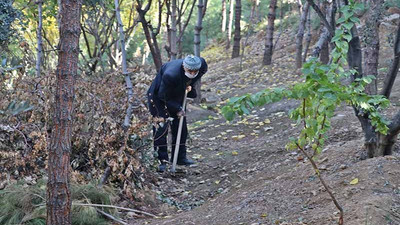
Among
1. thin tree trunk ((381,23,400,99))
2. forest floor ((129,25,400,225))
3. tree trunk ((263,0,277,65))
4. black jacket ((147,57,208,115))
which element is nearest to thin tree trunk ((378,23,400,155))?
thin tree trunk ((381,23,400,99))

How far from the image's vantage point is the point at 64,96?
352 centimetres

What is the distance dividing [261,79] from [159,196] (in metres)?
9.95

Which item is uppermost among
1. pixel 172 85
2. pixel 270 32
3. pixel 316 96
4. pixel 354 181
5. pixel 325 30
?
pixel 270 32

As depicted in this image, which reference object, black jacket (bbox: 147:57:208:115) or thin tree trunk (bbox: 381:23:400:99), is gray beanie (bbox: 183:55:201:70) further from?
thin tree trunk (bbox: 381:23:400:99)

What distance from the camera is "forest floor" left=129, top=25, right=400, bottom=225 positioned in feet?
13.1

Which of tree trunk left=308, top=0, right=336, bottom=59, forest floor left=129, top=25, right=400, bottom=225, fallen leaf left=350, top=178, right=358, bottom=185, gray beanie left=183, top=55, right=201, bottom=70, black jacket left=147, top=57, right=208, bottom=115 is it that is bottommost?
forest floor left=129, top=25, right=400, bottom=225

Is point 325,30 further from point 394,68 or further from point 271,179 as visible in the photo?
point 394,68

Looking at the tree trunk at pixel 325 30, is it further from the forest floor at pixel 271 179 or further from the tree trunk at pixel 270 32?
the tree trunk at pixel 270 32

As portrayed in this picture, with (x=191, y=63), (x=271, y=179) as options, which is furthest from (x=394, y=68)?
(x=191, y=63)

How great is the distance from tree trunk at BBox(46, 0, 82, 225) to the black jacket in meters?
2.89

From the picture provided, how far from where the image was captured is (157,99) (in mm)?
6836

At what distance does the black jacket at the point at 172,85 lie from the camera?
643 centimetres

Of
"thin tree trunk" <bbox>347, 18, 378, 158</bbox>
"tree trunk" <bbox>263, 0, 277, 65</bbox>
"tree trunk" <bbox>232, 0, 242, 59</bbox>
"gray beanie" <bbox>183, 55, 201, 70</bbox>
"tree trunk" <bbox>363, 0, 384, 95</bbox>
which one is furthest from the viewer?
"tree trunk" <bbox>232, 0, 242, 59</bbox>

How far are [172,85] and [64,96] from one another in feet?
10.1
